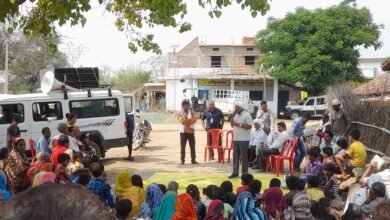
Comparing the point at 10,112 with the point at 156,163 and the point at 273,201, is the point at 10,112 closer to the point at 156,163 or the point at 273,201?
the point at 156,163

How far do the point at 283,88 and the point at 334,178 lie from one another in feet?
103

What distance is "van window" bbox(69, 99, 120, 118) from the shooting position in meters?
12.3

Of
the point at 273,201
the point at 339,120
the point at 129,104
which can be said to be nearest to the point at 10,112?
the point at 129,104

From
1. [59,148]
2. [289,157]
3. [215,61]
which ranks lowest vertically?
[289,157]

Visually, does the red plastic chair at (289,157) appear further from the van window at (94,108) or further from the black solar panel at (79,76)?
the black solar panel at (79,76)

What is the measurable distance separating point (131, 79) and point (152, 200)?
2189 inches

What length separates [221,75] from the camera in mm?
40312

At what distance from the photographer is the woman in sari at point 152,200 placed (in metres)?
5.84

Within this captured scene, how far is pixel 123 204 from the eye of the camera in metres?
5.11

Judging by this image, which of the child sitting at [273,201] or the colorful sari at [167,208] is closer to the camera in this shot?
the colorful sari at [167,208]

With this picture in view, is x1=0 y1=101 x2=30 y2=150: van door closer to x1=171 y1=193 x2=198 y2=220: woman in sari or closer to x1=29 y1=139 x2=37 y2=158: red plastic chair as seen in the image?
x1=29 y1=139 x2=37 y2=158: red plastic chair

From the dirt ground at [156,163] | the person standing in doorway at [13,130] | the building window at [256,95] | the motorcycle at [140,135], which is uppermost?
the building window at [256,95]

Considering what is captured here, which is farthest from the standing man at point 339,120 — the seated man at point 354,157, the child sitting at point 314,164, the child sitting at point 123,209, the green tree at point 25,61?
the green tree at point 25,61

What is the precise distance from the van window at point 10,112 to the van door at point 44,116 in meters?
0.24
